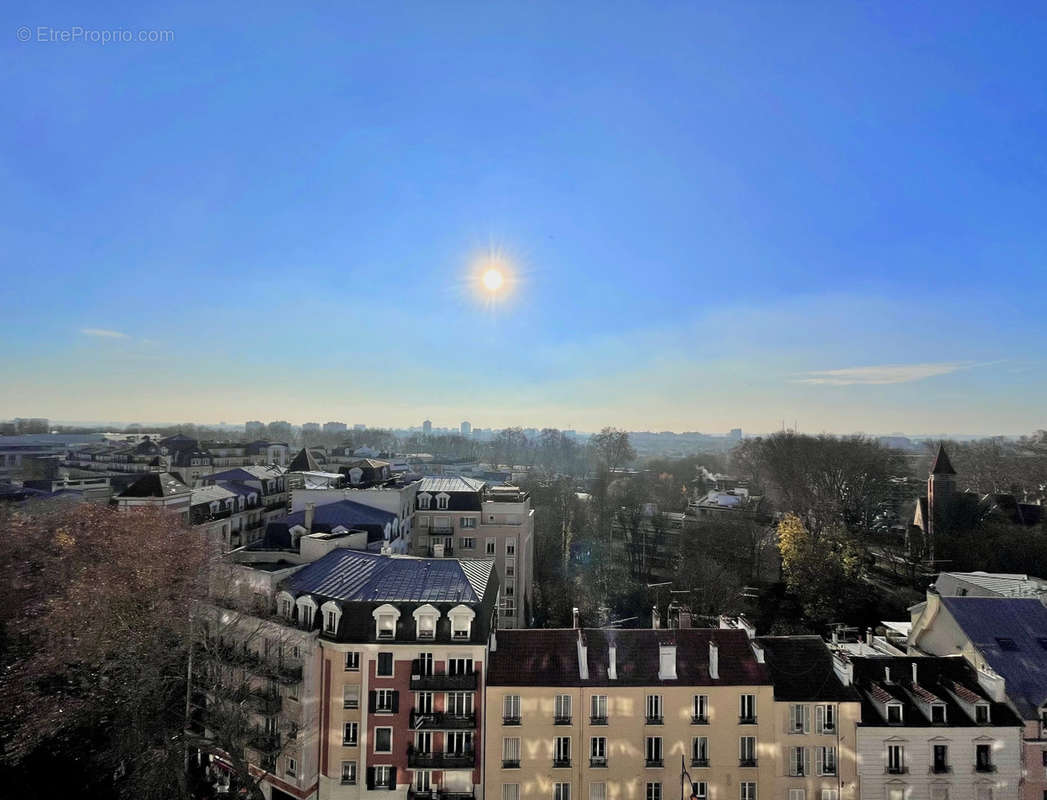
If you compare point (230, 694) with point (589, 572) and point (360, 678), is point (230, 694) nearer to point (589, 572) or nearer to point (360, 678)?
point (360, 678)

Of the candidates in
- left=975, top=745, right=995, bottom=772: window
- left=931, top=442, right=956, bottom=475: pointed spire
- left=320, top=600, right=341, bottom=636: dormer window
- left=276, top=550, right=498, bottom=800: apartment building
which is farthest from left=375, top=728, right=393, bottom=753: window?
left=931, top=442, right=956, bottom=475: pointed spire

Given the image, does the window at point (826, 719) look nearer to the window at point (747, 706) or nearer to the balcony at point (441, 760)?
the window at point (747, 706)

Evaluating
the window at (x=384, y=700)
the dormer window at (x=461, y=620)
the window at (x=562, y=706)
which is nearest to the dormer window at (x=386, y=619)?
the window at (x=384, y=700)

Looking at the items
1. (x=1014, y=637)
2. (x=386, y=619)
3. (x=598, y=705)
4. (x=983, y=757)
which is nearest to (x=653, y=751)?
(x=598, y=705)

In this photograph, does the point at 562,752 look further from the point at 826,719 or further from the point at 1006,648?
the point at 1006,648

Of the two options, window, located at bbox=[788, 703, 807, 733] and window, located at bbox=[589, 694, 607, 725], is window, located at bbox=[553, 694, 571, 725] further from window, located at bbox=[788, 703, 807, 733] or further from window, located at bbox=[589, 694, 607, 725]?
window, located at bbox=[788, 703, 807, 733]

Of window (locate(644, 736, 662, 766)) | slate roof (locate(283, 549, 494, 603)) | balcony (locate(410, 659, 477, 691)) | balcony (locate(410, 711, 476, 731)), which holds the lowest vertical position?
window (locate(644, 736, 662, 766))
